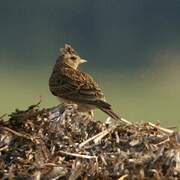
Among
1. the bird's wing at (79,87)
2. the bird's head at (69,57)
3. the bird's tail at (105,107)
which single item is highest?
the bird's head at (69,57)

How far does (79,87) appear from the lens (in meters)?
13.1

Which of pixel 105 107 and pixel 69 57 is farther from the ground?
pixel 69 57

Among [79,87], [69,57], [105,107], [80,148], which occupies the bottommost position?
[80,148]

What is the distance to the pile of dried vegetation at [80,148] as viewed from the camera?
8.64 meters

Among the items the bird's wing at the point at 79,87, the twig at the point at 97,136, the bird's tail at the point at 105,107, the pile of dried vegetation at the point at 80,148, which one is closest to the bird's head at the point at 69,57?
the bird's wing at the point at 79,87

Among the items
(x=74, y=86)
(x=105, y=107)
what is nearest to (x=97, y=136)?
(x=105, y=107)

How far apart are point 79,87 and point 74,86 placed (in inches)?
4.9

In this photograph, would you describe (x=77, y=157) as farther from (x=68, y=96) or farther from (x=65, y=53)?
(x=65, y=53)

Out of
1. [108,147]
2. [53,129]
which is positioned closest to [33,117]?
[53,129]

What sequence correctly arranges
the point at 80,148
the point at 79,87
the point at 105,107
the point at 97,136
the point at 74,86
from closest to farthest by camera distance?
1. the point at 80,148
2. the point at 97,136
3. the point at 105,107
4. the point at 79,87
5. the point at 74,86

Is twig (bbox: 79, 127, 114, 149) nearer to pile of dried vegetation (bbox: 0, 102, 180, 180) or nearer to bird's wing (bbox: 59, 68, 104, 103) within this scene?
pile of dried vegetation (bbox: 0, 102, 180, 180)

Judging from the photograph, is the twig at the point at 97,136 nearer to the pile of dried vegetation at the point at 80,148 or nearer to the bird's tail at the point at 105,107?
the pile of dried vegetation at the point at 80,148

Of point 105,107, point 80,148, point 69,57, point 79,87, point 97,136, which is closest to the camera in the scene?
point 80,148

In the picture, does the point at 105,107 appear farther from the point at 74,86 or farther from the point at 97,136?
the point at 97,136
